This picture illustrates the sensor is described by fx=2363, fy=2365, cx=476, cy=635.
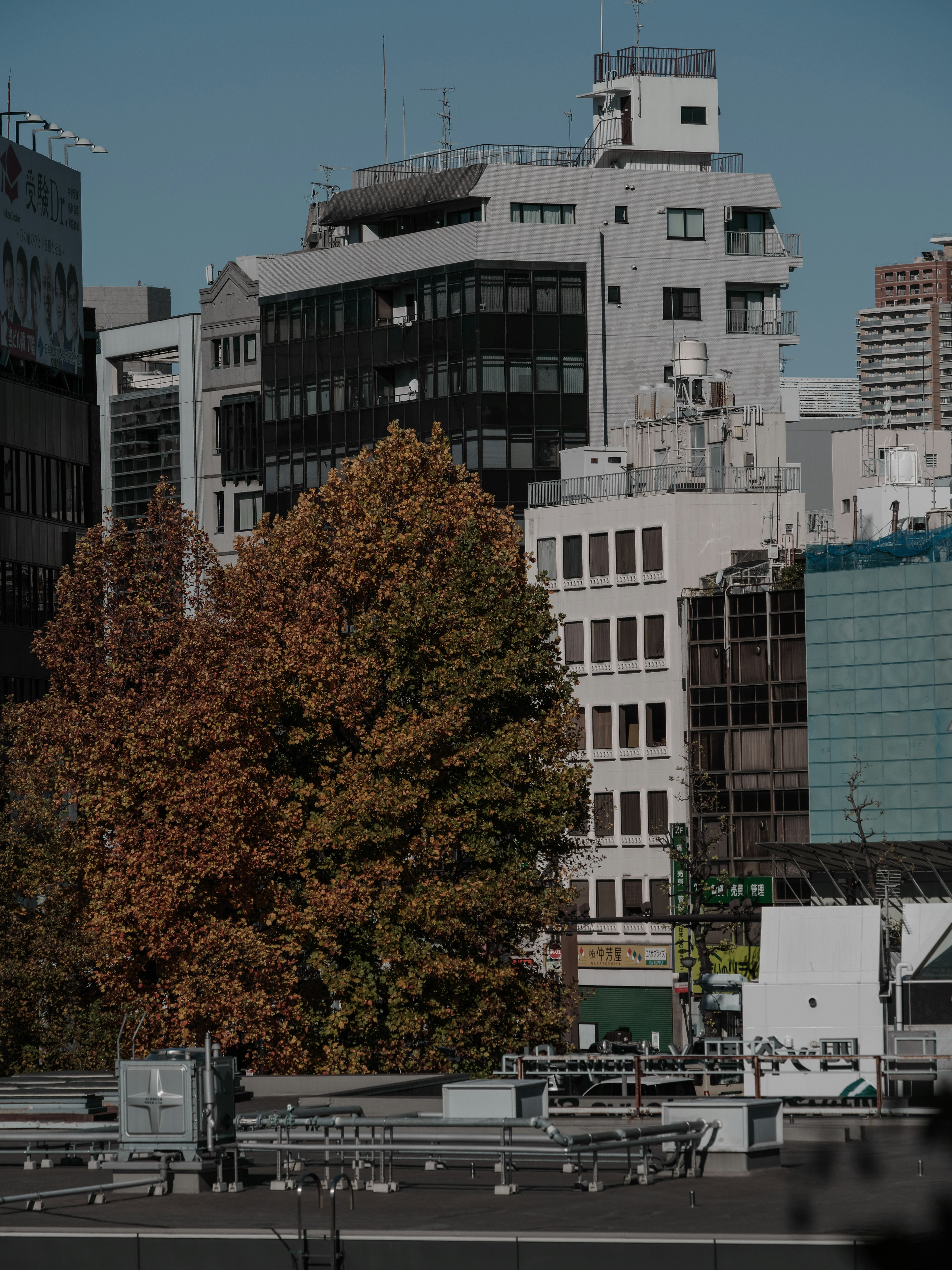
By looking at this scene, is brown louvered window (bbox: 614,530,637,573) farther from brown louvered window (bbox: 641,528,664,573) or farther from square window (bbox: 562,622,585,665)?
square window (bbox: 562,622,585,665)

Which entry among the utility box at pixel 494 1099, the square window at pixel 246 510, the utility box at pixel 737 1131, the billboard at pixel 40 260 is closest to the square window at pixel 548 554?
the billboard at pixel 40 260

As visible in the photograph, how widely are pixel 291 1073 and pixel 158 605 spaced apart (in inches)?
464

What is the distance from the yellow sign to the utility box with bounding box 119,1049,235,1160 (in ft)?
246

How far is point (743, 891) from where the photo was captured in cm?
9544

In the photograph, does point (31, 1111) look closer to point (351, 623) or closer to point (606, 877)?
point (351, 623)

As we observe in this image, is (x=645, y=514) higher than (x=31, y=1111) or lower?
higher

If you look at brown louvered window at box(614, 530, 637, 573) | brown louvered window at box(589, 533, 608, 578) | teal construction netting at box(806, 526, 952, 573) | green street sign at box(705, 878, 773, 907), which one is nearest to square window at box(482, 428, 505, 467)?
brown louvered window at box(589, 533, 608, 578)

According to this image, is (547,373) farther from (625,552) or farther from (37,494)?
(37,494)

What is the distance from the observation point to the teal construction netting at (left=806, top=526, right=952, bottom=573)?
305ft

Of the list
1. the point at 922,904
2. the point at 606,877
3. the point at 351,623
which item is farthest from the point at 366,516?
the point at 606,877

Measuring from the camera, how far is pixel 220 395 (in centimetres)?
14012

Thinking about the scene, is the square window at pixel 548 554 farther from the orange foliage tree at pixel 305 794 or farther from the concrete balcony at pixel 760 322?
the orange foliage tree at pixel 305 794

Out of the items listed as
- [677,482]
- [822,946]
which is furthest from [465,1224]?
[677,482]

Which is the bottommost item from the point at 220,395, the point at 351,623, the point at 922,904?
the point at 922,904
